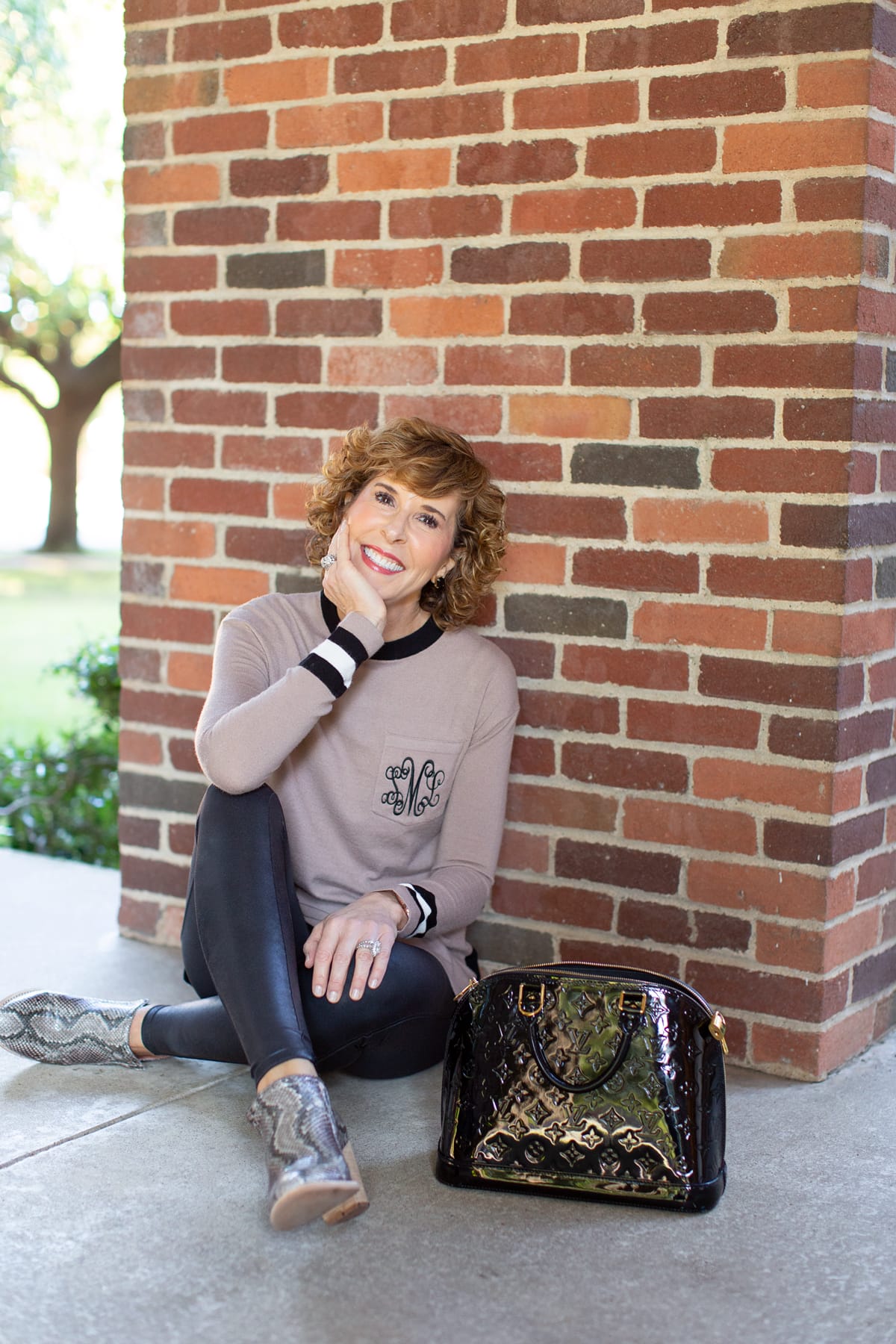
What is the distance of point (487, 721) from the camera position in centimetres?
261

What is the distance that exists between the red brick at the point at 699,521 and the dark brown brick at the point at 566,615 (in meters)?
0.15

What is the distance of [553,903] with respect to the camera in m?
2.82

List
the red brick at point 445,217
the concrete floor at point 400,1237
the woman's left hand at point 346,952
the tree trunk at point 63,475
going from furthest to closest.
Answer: the tree trunk at point 63,475 < the red brick at point 445,217 < the woman's left hand at point 346,952 < the concrete floor at point 400,1237

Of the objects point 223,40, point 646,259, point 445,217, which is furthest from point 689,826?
point 223,40

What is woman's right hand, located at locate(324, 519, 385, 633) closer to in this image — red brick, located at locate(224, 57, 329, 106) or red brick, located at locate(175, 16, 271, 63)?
red brick, located at locate(224, 57, 329, 106)

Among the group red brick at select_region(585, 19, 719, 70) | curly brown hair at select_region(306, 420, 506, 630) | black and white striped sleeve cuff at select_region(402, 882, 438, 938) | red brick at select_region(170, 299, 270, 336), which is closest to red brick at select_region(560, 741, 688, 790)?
curly brown hair at select_region(306, 420, 506, 630)

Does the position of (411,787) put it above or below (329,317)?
below

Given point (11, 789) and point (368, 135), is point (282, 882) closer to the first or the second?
point (368, 135)

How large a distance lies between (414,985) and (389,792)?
1.20ft

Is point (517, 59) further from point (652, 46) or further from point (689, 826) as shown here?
point (689, 826)

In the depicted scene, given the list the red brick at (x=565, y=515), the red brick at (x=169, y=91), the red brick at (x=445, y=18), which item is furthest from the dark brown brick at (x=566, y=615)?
the red brick at (x=169, y=91)

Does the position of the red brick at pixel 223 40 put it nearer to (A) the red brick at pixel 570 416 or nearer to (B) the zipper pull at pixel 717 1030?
(A) the red brick at pixel 570 416

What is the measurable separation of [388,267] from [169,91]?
0.70 meters

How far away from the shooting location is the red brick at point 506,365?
269 cm
